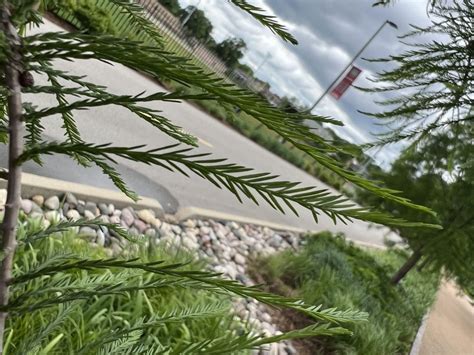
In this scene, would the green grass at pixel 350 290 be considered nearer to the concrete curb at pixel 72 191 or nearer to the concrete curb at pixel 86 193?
the concrete curb at pixel 86 193

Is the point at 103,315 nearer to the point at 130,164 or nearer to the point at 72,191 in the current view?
the point at 72,191

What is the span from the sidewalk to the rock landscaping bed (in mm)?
3561

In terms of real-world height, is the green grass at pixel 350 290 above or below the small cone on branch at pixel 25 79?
below

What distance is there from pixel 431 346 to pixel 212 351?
8.37m

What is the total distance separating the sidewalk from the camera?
797 cm

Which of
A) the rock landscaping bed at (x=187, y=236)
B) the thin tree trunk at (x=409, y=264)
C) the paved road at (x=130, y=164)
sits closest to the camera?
the rock landscaping bed at (x=187, y=236)

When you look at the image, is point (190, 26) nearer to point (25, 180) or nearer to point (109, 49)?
point (25, 180)

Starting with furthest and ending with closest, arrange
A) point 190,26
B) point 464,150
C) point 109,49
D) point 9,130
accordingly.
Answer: point 190,26
point 464,150
point 9,130
point 109,49

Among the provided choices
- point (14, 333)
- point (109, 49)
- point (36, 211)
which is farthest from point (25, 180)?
point (109, 49)

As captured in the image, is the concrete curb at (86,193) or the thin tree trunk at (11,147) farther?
the concrete curb at (86,193)

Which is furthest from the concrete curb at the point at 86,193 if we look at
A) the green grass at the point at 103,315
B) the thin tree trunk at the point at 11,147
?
the thin tree trunk at the point at 11,147

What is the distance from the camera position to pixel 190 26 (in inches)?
1062

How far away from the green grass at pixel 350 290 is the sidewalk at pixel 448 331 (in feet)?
1.56

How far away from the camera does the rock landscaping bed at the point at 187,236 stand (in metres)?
3.91
